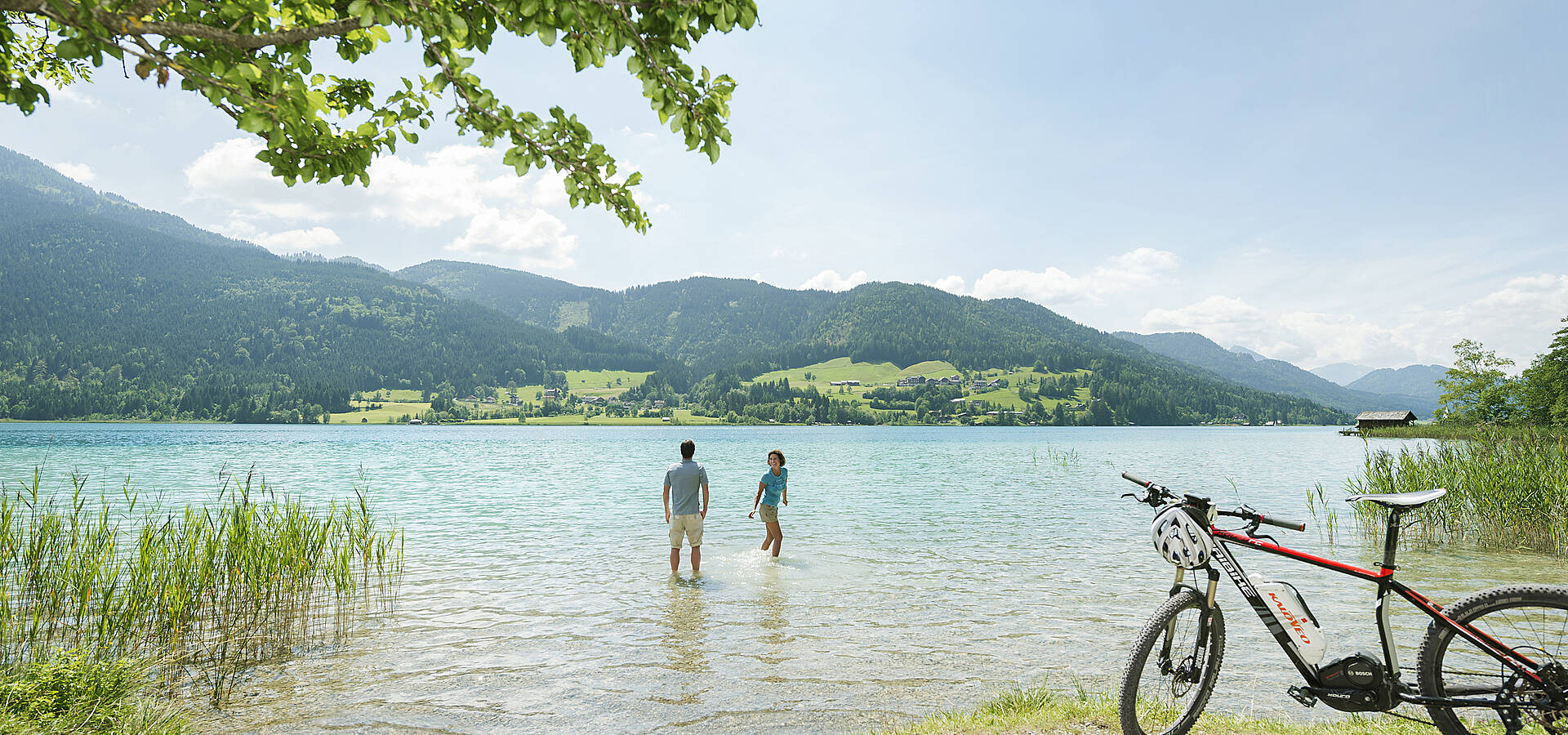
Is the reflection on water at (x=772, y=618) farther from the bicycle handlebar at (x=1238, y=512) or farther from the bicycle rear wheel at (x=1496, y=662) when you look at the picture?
the bicycle rear wheel at (x=1496, y=662)

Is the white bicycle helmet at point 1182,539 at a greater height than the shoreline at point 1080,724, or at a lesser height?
greater

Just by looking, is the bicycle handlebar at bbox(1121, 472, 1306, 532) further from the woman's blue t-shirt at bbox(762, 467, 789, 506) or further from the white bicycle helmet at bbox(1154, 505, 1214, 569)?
the woman's blue t-shirt at bbox(762, 467, 789, 506)

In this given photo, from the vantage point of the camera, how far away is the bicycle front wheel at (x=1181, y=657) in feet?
16.2

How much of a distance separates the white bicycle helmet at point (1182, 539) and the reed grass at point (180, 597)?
28.0ft

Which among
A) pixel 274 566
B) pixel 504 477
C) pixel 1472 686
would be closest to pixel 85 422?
pixel 504 477

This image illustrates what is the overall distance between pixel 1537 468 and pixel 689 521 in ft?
64.8

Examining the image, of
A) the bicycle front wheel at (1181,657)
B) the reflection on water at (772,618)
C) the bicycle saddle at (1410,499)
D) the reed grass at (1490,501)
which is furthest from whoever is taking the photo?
the reed grass at (1490,501)

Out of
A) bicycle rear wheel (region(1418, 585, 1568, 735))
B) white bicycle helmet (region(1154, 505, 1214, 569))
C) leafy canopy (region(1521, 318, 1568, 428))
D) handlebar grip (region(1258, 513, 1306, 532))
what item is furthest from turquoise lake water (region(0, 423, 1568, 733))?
leafy canopy (region(1521, 318, 1568, 428))

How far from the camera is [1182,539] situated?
4.86m

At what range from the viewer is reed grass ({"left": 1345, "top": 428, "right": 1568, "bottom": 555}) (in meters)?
16.5

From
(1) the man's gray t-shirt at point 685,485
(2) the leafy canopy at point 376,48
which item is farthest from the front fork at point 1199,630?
(1) the man's gray t-shirt at point 685,485

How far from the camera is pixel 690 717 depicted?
6941 millimetres

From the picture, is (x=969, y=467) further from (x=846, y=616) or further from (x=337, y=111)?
(x=337, y=111)

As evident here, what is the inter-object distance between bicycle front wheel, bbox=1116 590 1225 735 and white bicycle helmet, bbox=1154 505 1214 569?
0.33m
